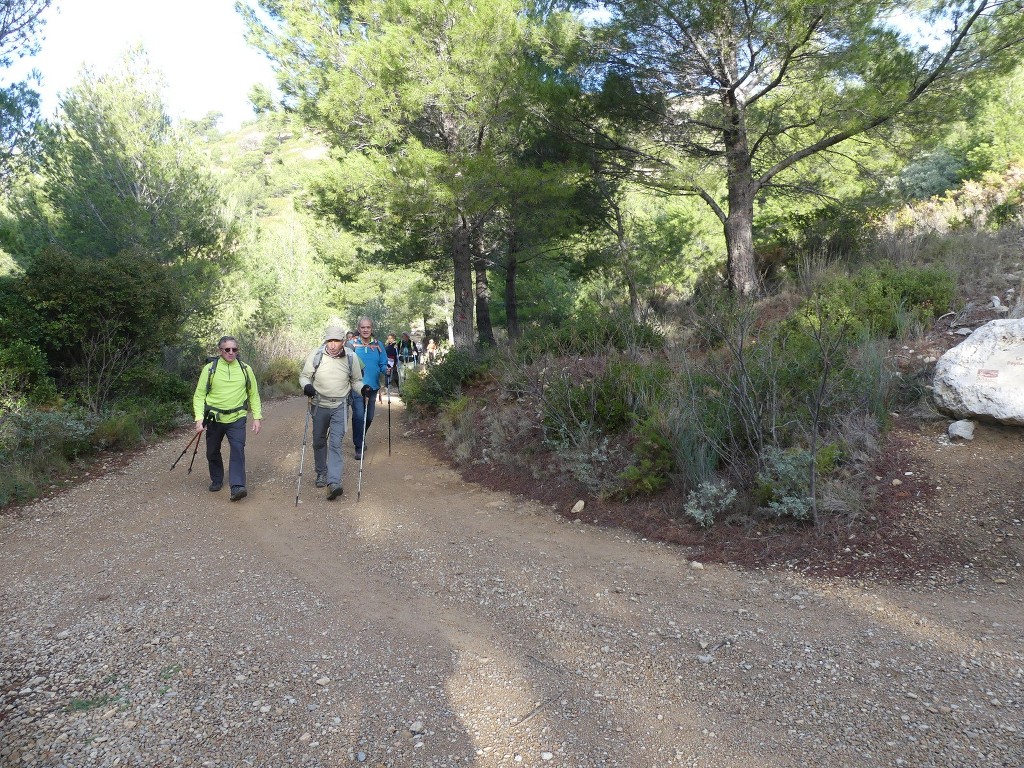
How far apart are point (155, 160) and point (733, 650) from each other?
1804cm

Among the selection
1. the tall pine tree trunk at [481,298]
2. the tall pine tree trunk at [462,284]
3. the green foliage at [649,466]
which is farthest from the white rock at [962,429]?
the tall pine tree trunk at [481,298]

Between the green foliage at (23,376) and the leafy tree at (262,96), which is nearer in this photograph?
the green foliage at (23,376)

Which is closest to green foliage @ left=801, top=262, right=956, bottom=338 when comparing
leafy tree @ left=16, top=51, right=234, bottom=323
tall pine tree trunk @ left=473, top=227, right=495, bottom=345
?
tall pine tree trunk @ left=473, top=227, right=495, bottom=345

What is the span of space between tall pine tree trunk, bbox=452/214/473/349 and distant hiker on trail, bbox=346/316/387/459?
3600mm

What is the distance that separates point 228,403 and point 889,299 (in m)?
8.14

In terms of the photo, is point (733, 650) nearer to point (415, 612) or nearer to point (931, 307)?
point (415, 612)

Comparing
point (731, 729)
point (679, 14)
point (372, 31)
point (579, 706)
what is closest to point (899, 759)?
point (731, 729)

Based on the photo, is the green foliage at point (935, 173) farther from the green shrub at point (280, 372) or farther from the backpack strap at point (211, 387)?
the backpack strap at point (211, 387)

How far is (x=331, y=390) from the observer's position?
7195 mm

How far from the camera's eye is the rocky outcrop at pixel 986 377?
5.61 metres

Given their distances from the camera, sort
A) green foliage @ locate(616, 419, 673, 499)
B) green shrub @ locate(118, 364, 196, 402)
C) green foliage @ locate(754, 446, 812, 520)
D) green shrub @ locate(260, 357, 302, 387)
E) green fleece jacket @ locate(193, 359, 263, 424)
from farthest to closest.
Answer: green shrub @ locate(260, 357, 302, 387) < green shrub @ locate(118, 364, 196, 402) < green fleece jacket @ locate(193, 359, 263, 424) < green foliage @ locate(616, 419, 673, 499) < green foliage @ locate(754, 446, 812, 520)

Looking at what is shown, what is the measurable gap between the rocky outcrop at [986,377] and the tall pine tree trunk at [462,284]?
329 inches

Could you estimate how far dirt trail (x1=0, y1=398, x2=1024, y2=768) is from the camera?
3.00 metres

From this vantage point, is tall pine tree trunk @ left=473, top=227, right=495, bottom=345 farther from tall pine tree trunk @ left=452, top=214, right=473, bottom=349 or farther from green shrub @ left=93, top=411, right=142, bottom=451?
green shrub @ left=93, top=411, right=142, bottom=451
